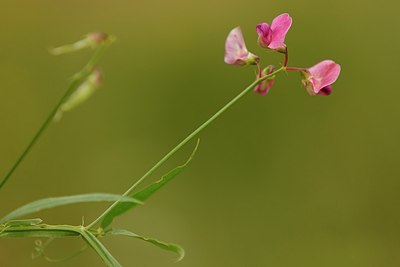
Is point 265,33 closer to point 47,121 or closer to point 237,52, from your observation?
point 237,52

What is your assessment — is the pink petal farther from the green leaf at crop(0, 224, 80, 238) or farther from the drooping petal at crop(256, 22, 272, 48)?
the green leaf at crop(0, 224, 80, 238)

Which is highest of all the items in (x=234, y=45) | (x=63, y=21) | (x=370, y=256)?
(x=63, y=21)

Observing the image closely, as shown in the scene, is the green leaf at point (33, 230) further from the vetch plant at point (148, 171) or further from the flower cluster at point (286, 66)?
the flower cluster at point (286, 66)

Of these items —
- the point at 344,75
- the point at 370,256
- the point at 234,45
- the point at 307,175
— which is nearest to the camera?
the point at 234,45

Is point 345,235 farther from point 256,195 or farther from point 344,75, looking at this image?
point 344,75

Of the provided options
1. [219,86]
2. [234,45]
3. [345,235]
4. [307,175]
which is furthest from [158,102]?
[234,45]

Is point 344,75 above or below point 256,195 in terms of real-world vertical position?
above

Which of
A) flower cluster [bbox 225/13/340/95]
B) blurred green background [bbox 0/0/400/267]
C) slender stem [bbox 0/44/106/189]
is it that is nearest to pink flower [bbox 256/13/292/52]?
flower cluster [bbox 225/13/340/95]

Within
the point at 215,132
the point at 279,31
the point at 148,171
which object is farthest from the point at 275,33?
the point at 215,132
